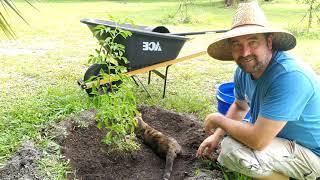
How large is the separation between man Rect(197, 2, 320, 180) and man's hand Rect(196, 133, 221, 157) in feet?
0.60

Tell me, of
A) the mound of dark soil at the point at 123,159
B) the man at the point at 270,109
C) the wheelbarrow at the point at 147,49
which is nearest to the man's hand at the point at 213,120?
the man at the point at 270,109

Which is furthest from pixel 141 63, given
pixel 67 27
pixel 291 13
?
pixel 291 13

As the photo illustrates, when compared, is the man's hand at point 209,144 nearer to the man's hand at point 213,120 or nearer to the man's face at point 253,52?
the man's hand at point 213,120

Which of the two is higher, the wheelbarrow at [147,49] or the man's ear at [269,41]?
the man's ear at [269,41]

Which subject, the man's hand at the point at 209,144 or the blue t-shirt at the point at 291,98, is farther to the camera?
the man's hand at the point at 209,144

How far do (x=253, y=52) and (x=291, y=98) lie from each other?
35 centimetres

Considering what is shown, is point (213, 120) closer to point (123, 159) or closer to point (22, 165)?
point (123, 159)

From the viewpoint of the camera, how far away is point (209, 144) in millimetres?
3168

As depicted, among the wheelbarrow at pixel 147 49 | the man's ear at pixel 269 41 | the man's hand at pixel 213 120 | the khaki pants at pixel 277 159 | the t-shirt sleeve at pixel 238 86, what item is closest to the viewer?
the man's ear at pixel 269 41

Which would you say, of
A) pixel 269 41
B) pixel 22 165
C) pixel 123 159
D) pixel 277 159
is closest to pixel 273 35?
pixel 269 41

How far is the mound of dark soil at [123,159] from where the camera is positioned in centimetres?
321

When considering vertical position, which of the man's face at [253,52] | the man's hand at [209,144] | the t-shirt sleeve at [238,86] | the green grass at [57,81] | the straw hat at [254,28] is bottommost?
the green grass at [57,81]

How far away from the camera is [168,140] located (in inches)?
139

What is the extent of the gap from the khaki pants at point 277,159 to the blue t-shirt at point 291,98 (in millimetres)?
70
